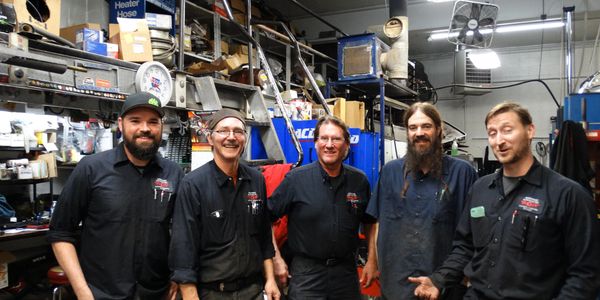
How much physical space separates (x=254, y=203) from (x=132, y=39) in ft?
7.27

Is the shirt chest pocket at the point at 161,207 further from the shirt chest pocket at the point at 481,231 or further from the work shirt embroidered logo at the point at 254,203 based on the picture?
the shirt chest pocket at the point at 481,231

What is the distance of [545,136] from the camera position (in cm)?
973

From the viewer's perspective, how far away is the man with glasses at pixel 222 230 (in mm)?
1972

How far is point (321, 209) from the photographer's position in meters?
2.39

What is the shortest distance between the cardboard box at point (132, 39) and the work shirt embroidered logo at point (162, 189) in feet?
6.02

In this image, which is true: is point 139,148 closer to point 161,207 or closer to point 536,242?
point 161,207

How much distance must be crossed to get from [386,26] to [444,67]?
4.84 meters

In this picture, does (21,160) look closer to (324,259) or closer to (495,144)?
(324,259)

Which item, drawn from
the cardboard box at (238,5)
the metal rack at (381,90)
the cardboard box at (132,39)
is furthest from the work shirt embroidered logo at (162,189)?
the cardboard box at (238,5)

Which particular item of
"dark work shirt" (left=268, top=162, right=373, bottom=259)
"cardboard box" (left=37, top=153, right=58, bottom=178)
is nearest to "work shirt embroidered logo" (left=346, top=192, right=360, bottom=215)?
"dark work shirt" (left=268, top=162, right=373, bottom=259)

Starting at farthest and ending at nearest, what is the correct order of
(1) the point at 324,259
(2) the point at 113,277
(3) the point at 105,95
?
(3) the point at 105,95, (1) the point at 324,259, (2) the point at 113,277

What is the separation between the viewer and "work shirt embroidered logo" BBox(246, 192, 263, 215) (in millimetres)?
2176

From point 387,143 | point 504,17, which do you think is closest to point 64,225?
point 387,143

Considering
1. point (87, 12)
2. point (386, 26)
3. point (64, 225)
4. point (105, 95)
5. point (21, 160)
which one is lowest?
point (64, 225)
